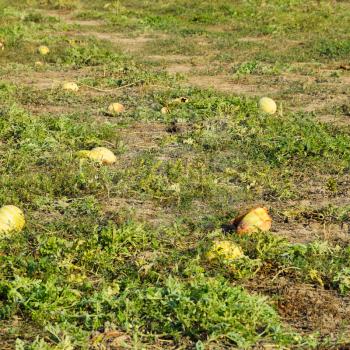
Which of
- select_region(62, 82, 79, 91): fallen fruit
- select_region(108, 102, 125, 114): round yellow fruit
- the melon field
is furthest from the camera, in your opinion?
select_region(62, 82, 79, 91): fallen fruit

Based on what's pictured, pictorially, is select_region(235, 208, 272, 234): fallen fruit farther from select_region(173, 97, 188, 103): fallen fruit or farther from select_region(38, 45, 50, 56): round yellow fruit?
select_region(38, 45, 50, 56): round yellow fruit

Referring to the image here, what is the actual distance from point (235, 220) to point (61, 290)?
66.1 inches

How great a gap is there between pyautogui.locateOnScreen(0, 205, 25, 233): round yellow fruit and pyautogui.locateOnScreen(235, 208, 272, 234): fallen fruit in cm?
171

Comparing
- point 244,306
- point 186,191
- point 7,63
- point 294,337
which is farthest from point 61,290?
point 7,63

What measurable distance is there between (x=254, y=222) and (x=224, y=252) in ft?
1.71

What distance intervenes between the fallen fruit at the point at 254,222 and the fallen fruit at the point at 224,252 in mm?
318

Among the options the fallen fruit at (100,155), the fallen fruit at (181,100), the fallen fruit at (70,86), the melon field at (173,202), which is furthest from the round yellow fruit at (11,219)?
the fallen fruit at (70,86)

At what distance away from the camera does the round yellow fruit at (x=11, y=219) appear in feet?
17.0

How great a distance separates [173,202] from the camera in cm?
594

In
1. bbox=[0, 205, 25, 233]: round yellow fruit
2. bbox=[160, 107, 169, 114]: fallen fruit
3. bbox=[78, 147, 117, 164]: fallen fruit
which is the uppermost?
bbox=[0, 205, 25, 233]: round yellow fruit

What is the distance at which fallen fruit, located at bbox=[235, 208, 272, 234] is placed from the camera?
17.1 feet

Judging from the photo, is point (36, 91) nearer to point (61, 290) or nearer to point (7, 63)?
point (7, 63)

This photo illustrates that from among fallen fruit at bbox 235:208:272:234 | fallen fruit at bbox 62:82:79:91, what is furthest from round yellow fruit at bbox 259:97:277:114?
fallen fruit at bbox 235:208:272:234

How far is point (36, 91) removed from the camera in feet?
32.0
